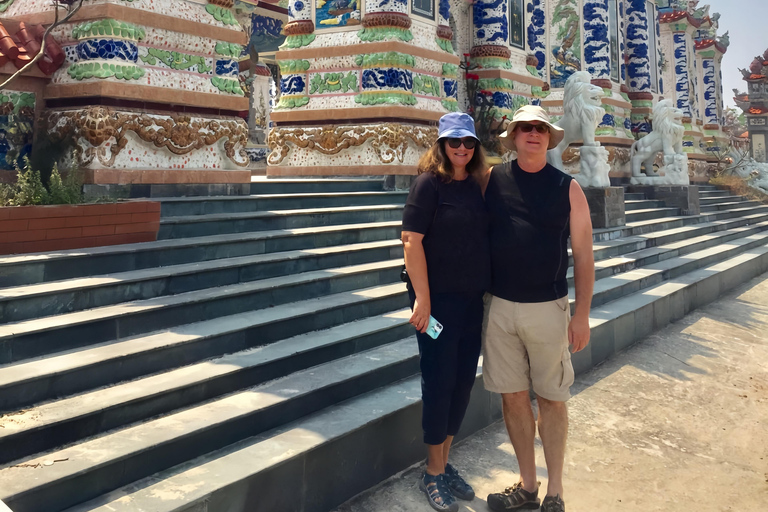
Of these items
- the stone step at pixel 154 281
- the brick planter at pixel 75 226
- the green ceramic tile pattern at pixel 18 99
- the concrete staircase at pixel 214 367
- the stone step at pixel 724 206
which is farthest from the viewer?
the stone step at pixel 724 206

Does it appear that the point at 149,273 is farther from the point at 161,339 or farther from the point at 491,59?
the point at 491,59

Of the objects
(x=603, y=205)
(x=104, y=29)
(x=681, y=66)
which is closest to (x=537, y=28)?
(x=603, y=205)

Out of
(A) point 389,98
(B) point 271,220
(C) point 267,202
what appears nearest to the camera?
(B) point 271,220

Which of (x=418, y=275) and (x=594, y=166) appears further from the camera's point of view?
(x=594, y=166)

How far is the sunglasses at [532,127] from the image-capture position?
2.91m

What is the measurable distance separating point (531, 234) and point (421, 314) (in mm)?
623

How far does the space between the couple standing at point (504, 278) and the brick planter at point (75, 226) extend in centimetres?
250

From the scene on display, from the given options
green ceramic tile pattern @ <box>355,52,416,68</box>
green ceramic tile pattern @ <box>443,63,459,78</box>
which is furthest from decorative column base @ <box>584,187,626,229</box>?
A: green ceramic tile pattern @ <box>355,52,416,68</box>

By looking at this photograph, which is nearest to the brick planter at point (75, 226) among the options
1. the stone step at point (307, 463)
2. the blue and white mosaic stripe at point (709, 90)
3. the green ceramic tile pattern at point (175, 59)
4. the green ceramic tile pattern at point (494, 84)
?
the green ceramic tile pattern at point (175, 59)

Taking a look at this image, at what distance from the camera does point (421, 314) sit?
289 centimetres

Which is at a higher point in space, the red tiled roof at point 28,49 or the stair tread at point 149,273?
the red tiled roof at point 28,49

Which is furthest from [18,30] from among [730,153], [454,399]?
[730,153]

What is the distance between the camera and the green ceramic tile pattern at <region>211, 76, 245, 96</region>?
6301 millimetres

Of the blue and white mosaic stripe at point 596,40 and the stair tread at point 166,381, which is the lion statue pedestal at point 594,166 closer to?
the stair tread at point 166,381
